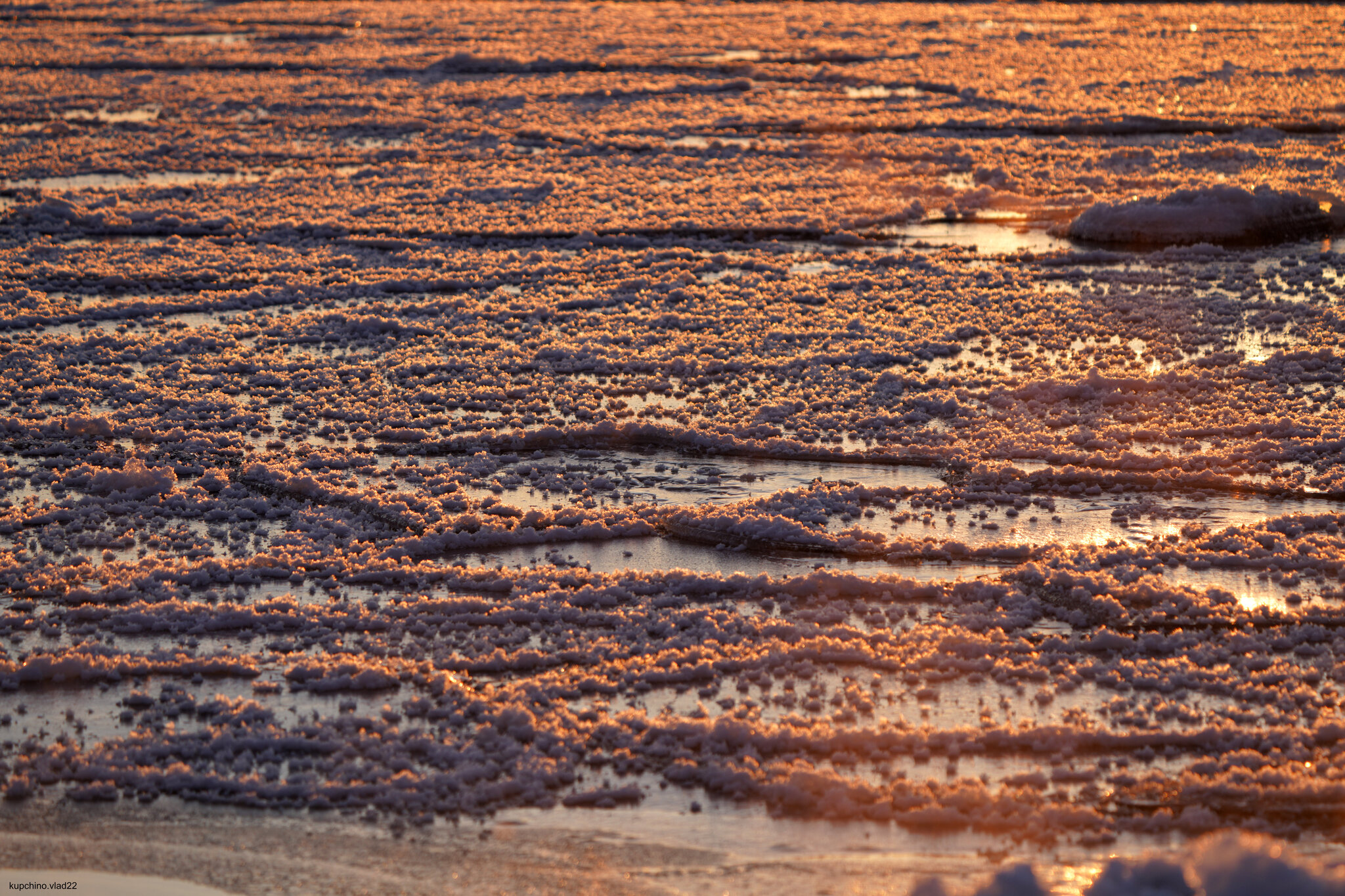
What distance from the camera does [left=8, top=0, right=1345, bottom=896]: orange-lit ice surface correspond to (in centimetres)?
339

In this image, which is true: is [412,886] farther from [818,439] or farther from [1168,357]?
[1168,357]

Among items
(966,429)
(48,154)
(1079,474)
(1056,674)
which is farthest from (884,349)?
(48,154)

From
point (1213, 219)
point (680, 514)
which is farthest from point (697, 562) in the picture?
point (1213, 219)

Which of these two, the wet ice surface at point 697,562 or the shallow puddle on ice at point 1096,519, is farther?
the shallow puddle on ice at point 1096,519

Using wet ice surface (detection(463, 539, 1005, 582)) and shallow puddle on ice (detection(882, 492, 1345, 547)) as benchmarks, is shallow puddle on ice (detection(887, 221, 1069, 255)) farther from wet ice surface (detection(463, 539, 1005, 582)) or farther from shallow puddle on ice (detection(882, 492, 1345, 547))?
wet ice surface (detection(463, 539, 1005, 582))

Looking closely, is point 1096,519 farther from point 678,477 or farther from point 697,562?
point 678,477

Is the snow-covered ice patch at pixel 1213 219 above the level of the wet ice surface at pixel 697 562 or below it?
above

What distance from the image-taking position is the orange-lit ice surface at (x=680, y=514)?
133 inches

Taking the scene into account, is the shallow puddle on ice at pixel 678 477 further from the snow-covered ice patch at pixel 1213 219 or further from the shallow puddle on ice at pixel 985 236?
the snow-covered ice patch at pixel 1213 219

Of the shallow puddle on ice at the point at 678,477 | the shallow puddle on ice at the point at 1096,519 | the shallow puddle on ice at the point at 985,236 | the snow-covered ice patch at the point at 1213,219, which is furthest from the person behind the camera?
the shallow puddle on ice at the point at 985,236

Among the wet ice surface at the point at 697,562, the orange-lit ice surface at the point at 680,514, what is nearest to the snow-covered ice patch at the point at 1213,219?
the orange-lit ice surface at the point at 680,514

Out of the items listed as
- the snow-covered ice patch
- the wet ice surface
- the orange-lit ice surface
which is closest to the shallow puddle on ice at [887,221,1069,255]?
the orange-lit ice surface

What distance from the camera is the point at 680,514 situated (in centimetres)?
491

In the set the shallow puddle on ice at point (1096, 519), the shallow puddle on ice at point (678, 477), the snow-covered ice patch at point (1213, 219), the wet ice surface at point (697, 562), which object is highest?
the snow-covered ice patch at point (1213, 219)
